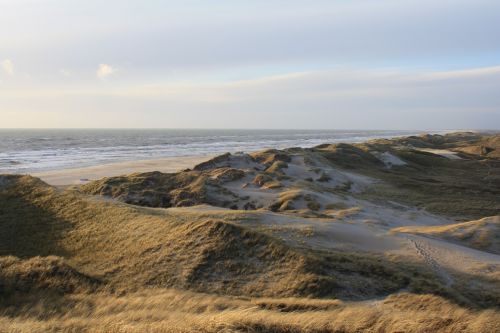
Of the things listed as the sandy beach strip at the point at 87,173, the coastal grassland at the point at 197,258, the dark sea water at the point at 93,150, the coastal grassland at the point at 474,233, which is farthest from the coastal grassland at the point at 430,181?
the dark sea water at the point at 93,150

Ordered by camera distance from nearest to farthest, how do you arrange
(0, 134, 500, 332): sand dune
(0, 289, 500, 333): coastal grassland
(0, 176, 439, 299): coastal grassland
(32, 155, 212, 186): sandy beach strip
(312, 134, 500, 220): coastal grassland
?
1. (0, 289, 500, 333): coastal grassland
2. (0, 134, 500, 332): sand dune
3. (0, 176, 439, 299): coastal grassland
4. (312, 134, 500, 220): coastal grassland
5. (32, 155, 212, 186): sandy beach strip

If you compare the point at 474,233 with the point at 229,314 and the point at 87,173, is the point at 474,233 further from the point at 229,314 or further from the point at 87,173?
the point at 87,173

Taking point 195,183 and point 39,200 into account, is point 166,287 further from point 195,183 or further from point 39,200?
point 195,183

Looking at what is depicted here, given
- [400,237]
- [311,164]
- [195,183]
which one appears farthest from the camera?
[311,164]

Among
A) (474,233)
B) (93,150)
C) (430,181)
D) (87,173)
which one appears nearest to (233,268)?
(474,233)

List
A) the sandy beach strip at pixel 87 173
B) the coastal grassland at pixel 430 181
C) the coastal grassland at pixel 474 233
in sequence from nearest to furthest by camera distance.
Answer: the coastal grassland at pixel 474 233, the coastal grassland at pixel 430 181, the sandy beach strip at pixel 87 173

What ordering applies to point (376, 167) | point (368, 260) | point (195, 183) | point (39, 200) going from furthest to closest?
point (376, 167) < point (195, 183) < point (39, 200) < point (368, 260)

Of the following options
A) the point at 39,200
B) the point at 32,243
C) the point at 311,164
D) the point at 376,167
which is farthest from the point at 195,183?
the point at 376,167

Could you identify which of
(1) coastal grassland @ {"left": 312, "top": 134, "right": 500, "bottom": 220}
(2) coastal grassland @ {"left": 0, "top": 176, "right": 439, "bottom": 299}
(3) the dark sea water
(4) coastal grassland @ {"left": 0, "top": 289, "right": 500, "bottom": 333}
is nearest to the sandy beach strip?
(3) the dark sea water

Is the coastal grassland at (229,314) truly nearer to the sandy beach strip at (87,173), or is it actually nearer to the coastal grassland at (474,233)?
the coastal grassland at (474,233)

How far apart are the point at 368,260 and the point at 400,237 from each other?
9.25 feet

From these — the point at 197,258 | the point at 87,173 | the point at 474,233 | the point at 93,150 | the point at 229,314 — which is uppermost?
the point at 93,150

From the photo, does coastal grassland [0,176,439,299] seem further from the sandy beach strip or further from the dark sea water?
the dark sea water

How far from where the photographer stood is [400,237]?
14.3 m
